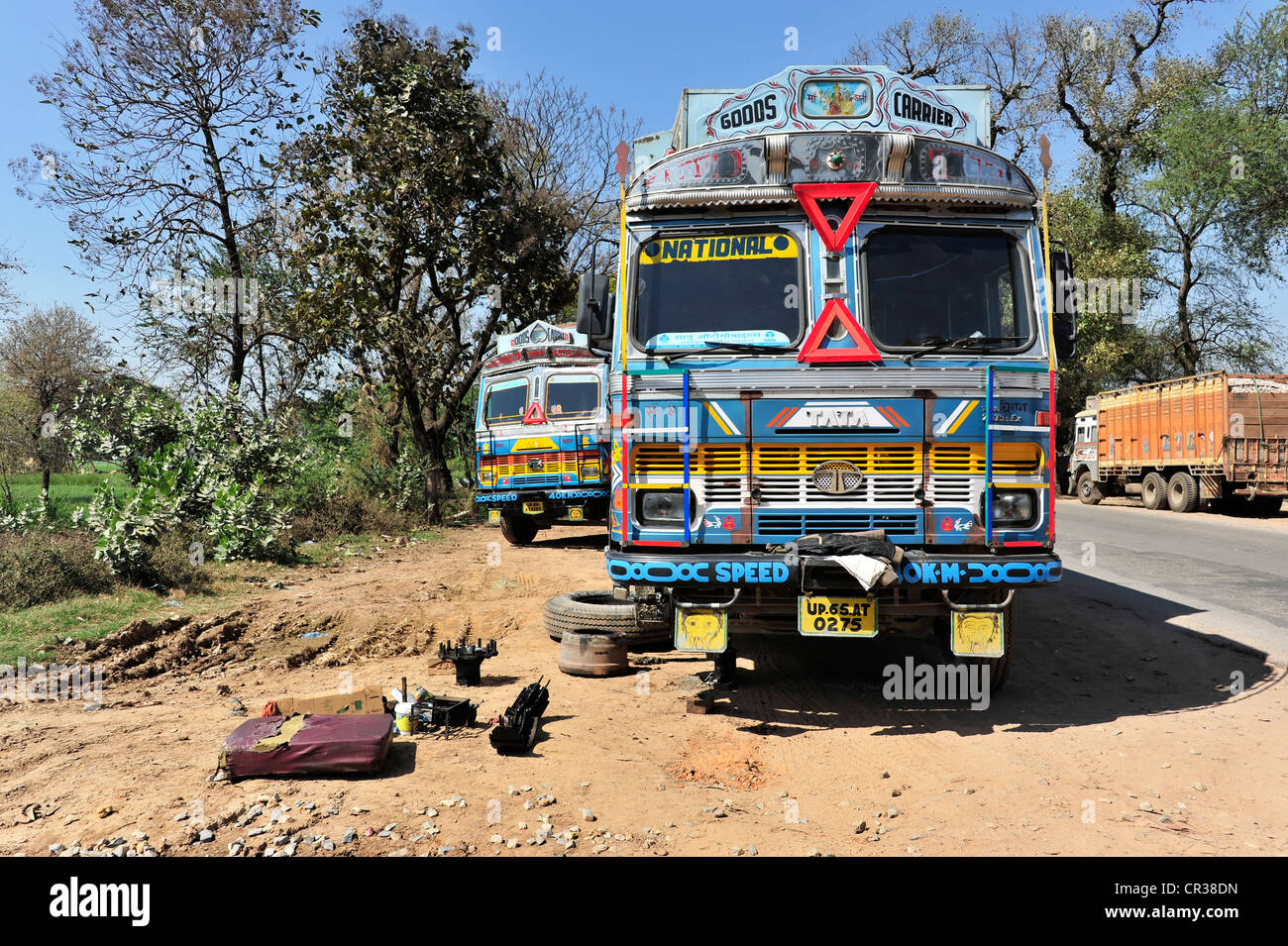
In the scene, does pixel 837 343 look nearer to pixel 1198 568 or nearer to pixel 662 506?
pixel 662 506

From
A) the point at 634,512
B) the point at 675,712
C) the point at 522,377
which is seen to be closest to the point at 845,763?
the point at 675,712

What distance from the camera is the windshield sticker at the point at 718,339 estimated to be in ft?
16.8

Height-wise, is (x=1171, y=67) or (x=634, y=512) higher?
(x=1171, y=67)

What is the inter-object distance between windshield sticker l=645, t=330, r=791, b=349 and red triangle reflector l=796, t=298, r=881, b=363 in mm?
161

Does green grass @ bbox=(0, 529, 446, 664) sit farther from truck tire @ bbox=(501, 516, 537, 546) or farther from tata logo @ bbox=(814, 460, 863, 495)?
tata logo @ bbox=(814, 460, 863, 495)

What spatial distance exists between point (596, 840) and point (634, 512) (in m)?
2.01

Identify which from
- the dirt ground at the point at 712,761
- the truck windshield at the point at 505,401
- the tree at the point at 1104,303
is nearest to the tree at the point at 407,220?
the truck windshield at the point at 505,401

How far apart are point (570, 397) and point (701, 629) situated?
896 cm

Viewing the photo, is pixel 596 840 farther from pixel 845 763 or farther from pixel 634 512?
pixel 634 512

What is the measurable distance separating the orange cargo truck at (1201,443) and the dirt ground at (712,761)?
13861 mm

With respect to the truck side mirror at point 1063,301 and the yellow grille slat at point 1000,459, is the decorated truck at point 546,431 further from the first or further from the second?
the yellow grille slat at point 1000,459

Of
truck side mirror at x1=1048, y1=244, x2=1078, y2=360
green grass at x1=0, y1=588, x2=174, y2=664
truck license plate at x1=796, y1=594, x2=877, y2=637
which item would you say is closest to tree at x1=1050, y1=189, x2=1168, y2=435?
truck side mirror at x1=1048, y1=244, x2=1078, y2=360

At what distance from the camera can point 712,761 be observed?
4551 mm

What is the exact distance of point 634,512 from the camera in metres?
5.05
